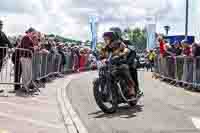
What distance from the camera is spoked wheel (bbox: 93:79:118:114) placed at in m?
11.1

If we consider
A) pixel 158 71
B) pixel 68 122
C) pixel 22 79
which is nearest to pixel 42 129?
pixel 68 122

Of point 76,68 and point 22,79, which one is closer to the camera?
point 22,79

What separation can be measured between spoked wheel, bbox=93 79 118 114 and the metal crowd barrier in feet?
22.6

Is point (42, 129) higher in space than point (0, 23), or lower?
lower

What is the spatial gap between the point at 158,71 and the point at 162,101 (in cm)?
1187

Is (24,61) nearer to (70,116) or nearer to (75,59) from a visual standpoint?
(70,116)

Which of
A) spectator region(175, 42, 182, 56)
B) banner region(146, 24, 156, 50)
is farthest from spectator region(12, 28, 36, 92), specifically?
banner region(146, 24, 156, 50)

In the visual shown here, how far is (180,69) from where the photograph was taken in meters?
20.1

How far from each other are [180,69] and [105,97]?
934cm

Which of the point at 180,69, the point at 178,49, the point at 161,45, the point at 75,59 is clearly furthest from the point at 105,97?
the point at 75,59

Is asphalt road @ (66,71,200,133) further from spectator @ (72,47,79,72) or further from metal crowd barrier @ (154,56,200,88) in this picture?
spectator @ (72,47,79,72)

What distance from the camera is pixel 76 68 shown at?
32.3m

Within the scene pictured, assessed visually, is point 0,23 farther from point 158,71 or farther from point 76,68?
point 76,68

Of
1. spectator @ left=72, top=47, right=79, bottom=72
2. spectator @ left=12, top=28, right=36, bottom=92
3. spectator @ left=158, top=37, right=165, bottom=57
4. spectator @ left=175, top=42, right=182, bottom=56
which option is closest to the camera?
spectator @ left=12, top=28, right=36, bottom=92
